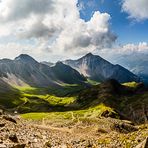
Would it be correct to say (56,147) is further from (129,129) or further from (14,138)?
(129,129)

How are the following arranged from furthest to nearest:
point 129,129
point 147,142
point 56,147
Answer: point 129,129
point 56,147
point 147,142

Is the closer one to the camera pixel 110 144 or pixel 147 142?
pixel 147 142

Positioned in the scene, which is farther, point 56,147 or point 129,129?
point 129,129

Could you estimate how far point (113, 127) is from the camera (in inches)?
5910

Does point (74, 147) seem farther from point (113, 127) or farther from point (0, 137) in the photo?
point (113, 127)

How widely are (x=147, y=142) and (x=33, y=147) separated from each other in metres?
14.2

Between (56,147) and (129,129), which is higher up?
(56,147)

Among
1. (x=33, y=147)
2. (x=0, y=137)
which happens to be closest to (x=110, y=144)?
(x=33, y=147)

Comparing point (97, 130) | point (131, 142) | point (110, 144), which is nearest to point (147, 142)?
point (131, 142)

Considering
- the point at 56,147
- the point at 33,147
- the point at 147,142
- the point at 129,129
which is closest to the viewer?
the point at 147,142

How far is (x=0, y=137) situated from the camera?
134ft

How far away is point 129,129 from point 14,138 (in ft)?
372

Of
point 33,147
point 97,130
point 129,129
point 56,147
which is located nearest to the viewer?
point 33,147

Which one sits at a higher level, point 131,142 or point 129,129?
point 131,142
